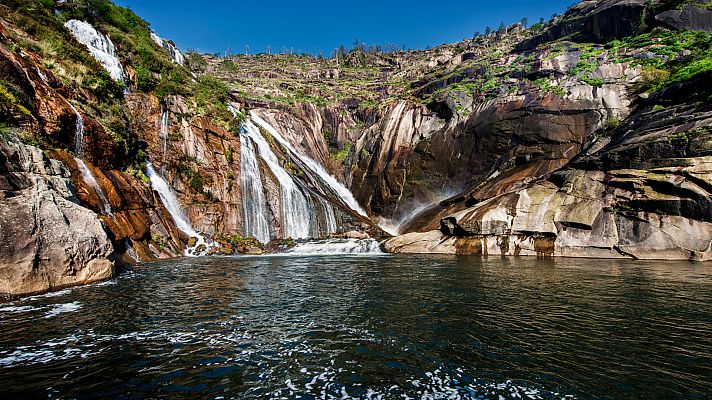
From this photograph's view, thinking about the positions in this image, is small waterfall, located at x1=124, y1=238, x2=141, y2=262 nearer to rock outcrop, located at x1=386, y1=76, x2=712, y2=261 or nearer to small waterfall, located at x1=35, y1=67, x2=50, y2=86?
small waterfall, located at x1=35, y1=67, x2=50, y2=86

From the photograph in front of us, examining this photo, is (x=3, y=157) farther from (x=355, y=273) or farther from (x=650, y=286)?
(x=650, y=286)

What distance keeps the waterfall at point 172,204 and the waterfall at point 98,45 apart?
9.70 m

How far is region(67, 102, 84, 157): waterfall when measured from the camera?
72.8 feet

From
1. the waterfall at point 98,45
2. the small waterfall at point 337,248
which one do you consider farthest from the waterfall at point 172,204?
the waterfall at point 98,45

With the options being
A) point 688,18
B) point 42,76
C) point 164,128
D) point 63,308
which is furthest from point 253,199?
point 688,18

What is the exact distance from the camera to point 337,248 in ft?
94.9

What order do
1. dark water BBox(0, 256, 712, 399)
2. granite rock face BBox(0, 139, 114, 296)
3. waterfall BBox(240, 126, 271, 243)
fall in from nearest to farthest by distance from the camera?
dark water BBox(0, 256, 712, 399) → granite rock face BBox(0, 139, 114, 296) → waterfall BBox(240, 126, 271, 243)

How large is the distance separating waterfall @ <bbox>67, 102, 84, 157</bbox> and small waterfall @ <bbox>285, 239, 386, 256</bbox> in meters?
15.1

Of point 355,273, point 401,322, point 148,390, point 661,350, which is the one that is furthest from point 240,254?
point 661,350

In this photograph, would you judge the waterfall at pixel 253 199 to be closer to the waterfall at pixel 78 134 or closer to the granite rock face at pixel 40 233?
the waterfall at pixel 78 134

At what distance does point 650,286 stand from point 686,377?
8.70m

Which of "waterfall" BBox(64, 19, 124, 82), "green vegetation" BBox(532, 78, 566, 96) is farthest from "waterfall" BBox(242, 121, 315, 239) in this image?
"green vegetation" BBox(532, 78, 566, 96)

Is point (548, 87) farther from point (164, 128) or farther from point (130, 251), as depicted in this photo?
point (130, 251)

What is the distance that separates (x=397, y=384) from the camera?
17.8 ft
